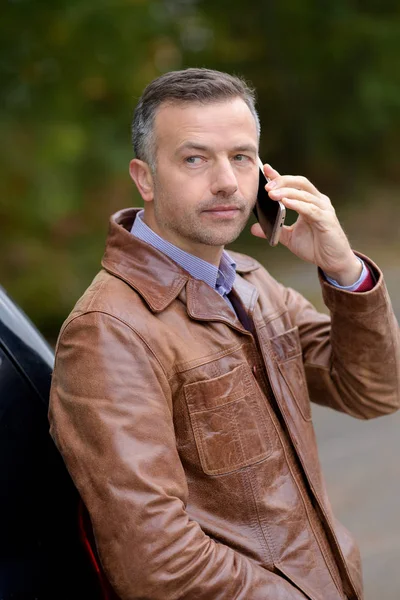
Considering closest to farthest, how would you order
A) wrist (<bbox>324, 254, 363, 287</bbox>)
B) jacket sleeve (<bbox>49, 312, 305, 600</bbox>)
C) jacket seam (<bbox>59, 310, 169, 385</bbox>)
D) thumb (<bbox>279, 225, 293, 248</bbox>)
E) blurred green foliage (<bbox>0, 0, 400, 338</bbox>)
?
jacket sleeve (<bbox>49, 312, 305, 600</bbox>)
jacket seam (<bbox>59, 310, 169, 385</bbox>)
wrist (<bbox>324, 254, 363, 287</bbox>)
thumb (<bbox>279, 225, 293, 248</bbox>)
blurred green foliage (<bbox>0, 0, 400, 338</bbox>)

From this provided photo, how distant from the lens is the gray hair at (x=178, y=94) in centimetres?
217

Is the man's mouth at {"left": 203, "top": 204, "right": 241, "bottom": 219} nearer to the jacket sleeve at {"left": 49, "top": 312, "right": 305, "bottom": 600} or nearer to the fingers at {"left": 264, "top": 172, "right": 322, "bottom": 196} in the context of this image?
the fingers at {"left": 264, "top": 172, "right": 322, "bottom": 196}

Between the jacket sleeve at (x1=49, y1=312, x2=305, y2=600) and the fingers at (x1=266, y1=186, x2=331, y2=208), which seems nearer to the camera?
the jacket sleeve at (x1=49, y1=312, x2=305, y2=600)

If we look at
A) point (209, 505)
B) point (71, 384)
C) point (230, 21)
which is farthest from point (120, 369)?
point (230, 21)

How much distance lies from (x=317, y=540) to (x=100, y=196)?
4397mm

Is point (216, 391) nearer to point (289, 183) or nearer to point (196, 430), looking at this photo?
point (196, 430)

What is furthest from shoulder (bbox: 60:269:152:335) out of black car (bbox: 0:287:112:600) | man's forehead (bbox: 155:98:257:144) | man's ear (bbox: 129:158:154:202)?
man's forehead (bbox: 155:98:257:144)

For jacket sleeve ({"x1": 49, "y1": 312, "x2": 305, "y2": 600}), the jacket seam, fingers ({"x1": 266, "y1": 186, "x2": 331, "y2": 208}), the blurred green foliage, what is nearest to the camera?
jacket sleeve ({"x1": 49, "y1": 312, "x2": 305, "y2": 600})

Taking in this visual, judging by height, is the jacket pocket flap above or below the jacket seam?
below

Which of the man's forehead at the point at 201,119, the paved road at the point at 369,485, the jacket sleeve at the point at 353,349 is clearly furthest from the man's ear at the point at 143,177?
the paved road at the point at 369,485

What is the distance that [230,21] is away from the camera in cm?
1108

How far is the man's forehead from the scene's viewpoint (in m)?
2.15

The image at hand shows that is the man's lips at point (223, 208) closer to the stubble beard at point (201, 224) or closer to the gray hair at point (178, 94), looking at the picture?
the stubble beard at point (201, 224)

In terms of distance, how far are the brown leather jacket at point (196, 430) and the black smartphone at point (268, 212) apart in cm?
16
